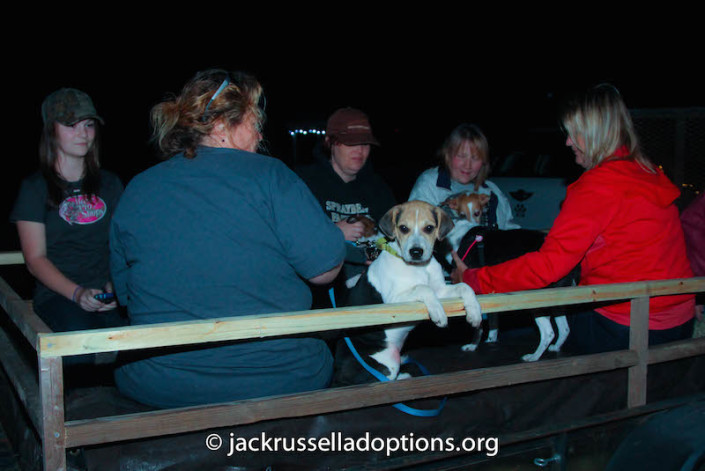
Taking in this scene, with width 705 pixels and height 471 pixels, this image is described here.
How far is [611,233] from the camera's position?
10.3 ft

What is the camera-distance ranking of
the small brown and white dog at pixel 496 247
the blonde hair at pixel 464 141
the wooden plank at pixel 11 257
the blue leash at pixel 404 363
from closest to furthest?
the blue leash at pixel 404 363
the wooden plank at pixel 11 257
the small brown and white dog at pixel 496 247
the blonde hair at pixel 464 141

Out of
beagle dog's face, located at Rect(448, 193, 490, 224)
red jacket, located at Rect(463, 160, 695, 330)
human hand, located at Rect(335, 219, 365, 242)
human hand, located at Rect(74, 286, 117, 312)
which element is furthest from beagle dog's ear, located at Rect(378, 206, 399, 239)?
human hand, located at Rect(74, 286, 117, 312)

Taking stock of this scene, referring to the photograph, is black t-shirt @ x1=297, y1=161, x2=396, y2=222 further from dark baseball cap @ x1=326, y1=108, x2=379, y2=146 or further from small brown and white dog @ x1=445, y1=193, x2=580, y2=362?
small brown and white dog @ x1=445, y1=193, x2=580, y2=362

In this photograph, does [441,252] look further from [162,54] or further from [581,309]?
[162,54]

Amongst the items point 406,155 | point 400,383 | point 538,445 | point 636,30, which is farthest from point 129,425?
point 406,155

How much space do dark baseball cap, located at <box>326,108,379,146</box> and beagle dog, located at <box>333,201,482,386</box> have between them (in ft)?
2.62

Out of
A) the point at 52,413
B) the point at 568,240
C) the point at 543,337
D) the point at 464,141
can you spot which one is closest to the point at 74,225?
the point at 52,413

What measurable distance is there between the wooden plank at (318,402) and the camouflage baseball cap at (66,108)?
216cm

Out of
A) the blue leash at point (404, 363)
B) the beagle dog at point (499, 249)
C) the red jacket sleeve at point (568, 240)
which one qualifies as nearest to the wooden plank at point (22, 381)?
the blue leash at point (404, 363)

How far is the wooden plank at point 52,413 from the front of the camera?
77.6 inches

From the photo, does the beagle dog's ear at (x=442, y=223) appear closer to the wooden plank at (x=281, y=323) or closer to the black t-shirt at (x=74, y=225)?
the wooden plank at (x=281, y=323)

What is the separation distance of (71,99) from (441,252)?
3052 millimetres

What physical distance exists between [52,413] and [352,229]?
2.47 meters

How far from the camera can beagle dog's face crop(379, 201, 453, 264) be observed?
142 inches
